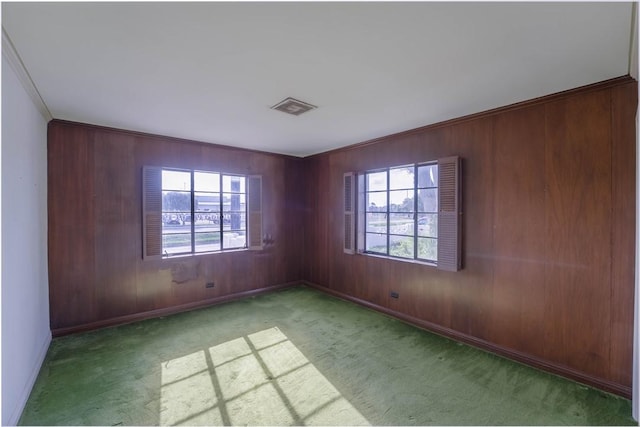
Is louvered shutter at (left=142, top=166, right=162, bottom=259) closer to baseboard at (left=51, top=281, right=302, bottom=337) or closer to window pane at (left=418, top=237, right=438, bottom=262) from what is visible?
baseboard at (left=51, top=281, right=302, bottom=337)

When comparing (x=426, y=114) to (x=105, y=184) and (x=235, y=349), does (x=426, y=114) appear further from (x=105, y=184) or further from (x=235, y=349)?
(x=105, y=184)

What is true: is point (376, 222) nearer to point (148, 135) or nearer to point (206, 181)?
point (206, 181)

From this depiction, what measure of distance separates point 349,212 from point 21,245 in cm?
347

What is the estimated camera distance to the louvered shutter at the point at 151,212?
12.4 ft

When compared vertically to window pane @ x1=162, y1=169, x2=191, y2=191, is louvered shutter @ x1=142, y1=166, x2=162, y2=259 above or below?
below

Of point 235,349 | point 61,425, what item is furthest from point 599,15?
point 61,425

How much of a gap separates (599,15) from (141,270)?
4737mm

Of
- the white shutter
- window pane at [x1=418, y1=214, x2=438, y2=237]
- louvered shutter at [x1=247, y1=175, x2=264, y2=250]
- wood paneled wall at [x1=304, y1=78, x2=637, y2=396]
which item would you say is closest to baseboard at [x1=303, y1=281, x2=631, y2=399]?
wood paneled wall at [x1=304, y1=78, x2=637, y2=396]

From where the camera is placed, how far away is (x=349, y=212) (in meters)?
4.42

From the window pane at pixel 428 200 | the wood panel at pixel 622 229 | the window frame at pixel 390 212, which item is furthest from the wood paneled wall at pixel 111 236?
the wood panel at pixel 622 229

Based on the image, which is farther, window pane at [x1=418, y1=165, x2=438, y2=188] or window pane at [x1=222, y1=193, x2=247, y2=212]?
window pane at [x1=222, y1=193, x2=247, y2=212]

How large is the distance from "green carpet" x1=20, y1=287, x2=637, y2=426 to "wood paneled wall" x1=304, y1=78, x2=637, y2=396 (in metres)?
0.27

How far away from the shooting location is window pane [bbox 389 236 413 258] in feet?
12.5

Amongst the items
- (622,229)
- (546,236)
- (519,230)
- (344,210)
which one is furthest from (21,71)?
(622,229)
